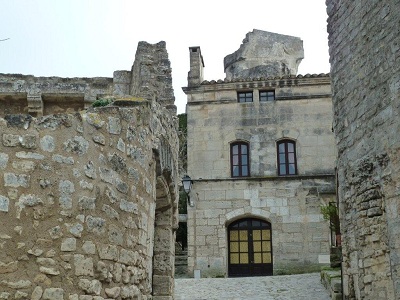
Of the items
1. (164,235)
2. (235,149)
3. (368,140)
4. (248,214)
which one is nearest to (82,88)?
(164,235)

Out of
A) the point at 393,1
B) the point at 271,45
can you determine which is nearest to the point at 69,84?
the point at 393,1

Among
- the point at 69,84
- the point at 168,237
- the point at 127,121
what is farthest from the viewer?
the point at 69,84

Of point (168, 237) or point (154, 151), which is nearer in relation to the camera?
point (154, 151)

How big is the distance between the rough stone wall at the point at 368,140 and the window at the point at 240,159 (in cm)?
886

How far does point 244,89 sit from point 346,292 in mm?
10792

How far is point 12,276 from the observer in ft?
13.0

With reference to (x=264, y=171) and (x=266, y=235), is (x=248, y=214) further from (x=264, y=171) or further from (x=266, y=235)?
(x=264, y=171)

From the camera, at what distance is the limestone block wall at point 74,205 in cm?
405

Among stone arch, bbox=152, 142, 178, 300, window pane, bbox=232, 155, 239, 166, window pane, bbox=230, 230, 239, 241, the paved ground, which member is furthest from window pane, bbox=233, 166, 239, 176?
stone arch, bbox=152, 142, 178, 300

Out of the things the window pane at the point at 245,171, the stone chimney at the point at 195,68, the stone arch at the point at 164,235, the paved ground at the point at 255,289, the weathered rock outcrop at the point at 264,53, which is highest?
the weathered rock outcrop at the point at 264,53

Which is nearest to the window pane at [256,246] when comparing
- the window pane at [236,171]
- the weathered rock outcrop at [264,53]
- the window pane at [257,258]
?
the window pane at [257,258]

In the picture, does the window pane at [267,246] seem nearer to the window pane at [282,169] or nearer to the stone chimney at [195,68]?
the window pane at [282,169]

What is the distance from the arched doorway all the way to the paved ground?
7.98 feet

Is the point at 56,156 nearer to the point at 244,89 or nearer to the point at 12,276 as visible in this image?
the point at 12,276
